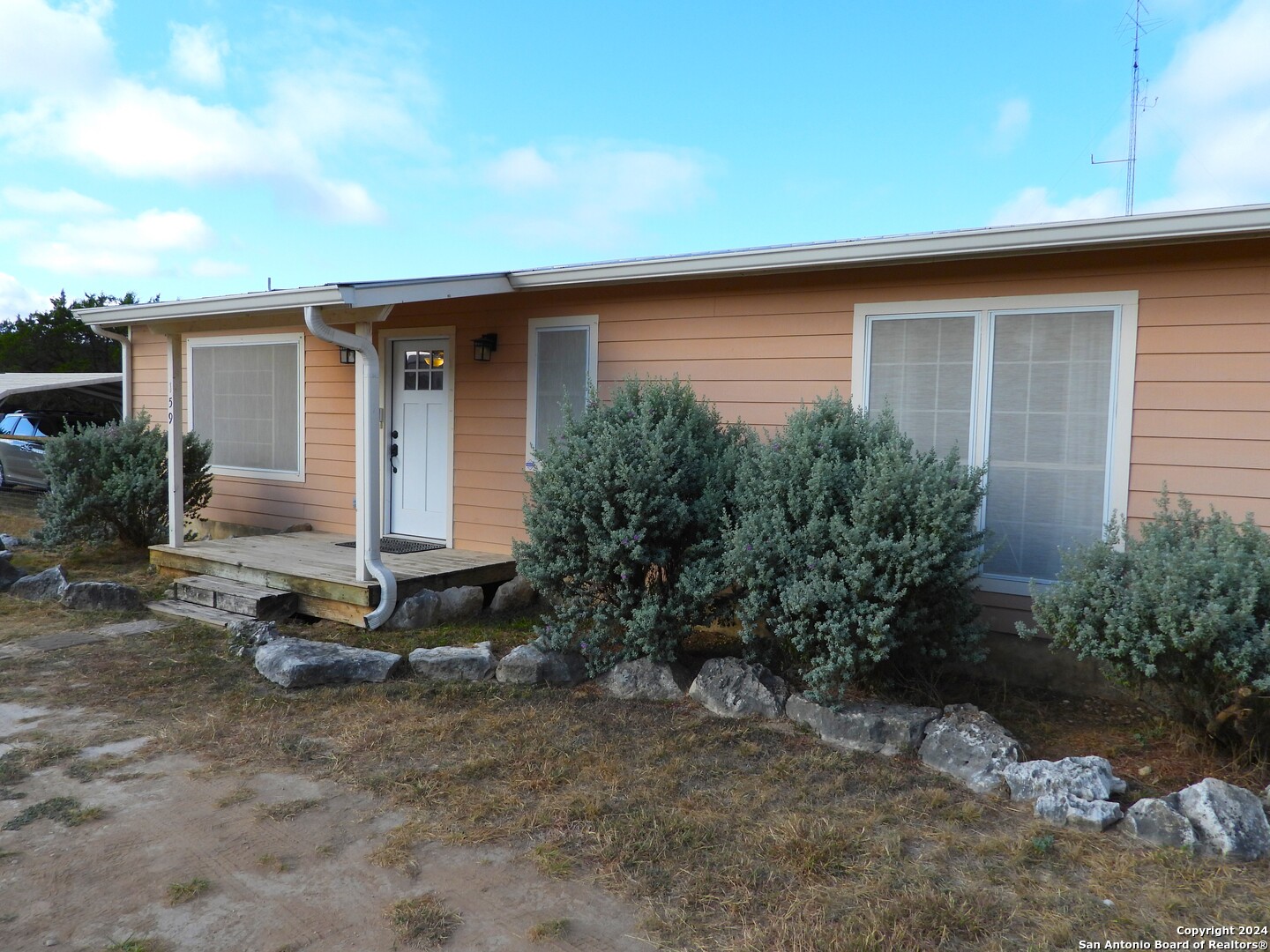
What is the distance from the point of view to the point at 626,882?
284 centimetres

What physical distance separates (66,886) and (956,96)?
1515 centimetres

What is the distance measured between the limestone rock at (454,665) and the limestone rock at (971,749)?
7.78ft

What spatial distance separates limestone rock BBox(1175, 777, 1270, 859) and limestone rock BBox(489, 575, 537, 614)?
427cm

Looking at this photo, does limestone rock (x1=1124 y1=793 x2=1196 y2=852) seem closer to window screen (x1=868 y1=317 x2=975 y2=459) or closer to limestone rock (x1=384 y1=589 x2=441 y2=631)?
window screen (x1=868 y1=317 x2=975 y2=459)

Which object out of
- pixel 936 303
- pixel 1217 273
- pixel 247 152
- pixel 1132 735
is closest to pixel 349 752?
pixel 1132 735

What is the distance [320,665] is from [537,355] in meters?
2.88

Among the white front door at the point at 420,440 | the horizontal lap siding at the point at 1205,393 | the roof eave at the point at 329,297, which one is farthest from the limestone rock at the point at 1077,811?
the white front door at the point at 420,440

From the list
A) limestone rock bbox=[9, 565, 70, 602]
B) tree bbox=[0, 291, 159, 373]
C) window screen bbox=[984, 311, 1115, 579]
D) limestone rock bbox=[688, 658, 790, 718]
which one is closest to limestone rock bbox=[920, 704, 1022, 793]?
limestone rock bbox=[688, 658, 790, 718]

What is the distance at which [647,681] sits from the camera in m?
4.77

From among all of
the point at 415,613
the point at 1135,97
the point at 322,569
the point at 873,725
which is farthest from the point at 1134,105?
the point at 322,569

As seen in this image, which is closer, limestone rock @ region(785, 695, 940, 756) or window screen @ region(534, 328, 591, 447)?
limestone rock @ region(785, 695, 940, 756)

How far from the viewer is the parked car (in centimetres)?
1300

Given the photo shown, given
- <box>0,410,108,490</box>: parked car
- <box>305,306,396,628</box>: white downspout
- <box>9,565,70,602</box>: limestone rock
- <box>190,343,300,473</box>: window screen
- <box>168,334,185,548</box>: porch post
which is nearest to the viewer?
<box>305,306,396,628</box>: white downspout

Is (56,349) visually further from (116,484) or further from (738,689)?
(738,689)
